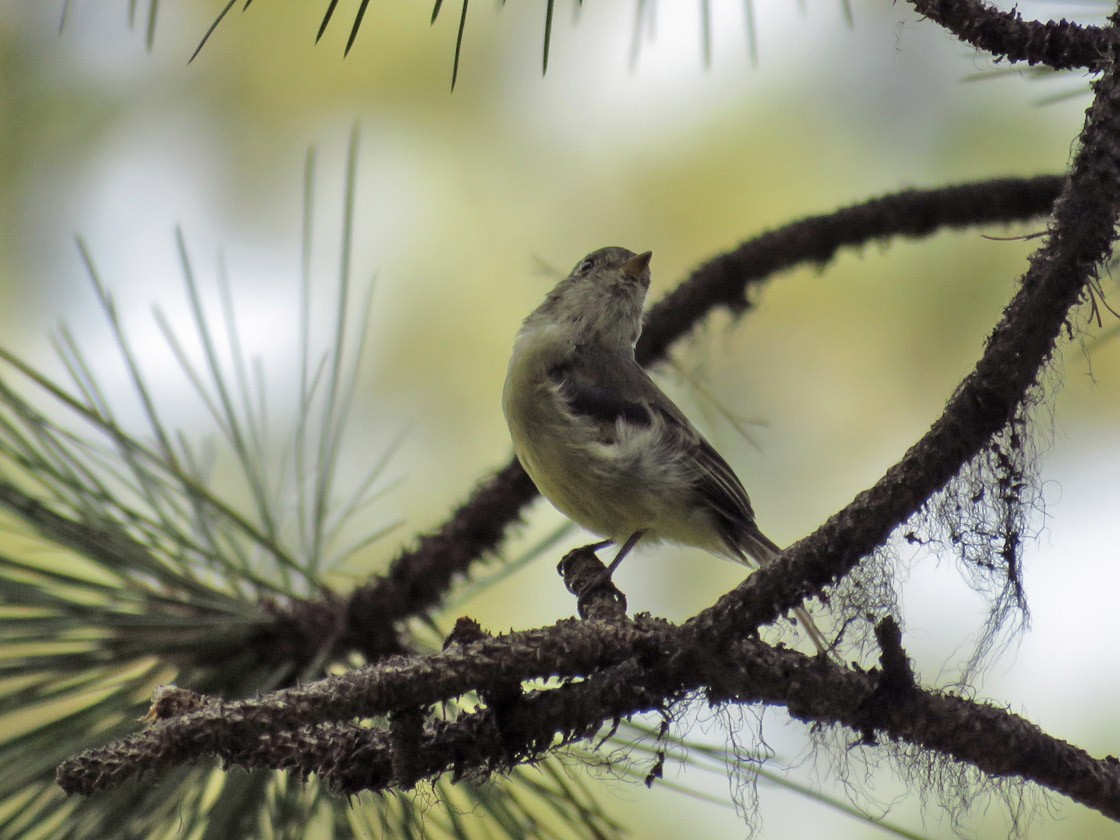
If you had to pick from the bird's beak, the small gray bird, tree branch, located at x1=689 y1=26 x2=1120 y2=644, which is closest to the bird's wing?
the small gray bird

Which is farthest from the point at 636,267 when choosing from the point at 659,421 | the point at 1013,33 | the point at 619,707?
the point at 619,707

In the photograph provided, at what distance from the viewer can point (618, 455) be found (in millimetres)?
2477

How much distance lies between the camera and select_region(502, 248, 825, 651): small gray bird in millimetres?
2436

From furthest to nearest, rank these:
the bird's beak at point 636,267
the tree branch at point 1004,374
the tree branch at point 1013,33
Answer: the bird's beak at point 636,267 < the tree branch at point 1013,33 < the tree branch at point 1004,374

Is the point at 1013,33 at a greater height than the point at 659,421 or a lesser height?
lesser

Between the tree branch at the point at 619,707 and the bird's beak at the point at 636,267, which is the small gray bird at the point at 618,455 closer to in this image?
the bird's beak at the point at 636,267

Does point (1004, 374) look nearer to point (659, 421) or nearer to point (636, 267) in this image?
point (659, 421)

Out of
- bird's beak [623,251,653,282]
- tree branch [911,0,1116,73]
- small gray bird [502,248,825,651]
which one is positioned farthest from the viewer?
bird's beak [623,251,653,282]

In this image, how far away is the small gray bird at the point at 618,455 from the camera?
2436mm

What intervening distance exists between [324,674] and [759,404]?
7.89ft

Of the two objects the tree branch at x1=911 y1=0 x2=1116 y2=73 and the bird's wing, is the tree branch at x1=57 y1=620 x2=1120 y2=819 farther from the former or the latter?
the bird's wing

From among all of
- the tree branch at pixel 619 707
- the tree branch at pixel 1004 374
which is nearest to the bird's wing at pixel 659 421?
the tree branch at pixel 619 707

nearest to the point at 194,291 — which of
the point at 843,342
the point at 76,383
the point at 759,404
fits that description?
the point at 76,383

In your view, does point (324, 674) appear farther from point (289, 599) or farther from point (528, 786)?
point (528, 786)
